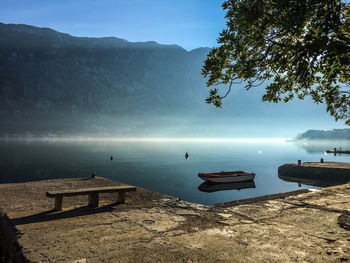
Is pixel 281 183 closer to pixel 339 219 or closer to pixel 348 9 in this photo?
pixel 339 219

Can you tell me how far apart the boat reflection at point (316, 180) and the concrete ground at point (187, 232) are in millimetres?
33614

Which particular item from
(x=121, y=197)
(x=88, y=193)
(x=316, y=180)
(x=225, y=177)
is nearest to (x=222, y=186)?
(x=225, y=177)

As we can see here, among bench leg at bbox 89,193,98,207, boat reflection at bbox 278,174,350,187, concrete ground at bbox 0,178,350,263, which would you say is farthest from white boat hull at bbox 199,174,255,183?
bench leg at bbox 89,193,98,207

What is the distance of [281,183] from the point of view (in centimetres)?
4909

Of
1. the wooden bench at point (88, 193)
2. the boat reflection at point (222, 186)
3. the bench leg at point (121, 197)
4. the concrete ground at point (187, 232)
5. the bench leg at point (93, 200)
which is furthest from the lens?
the boat reflection at point (222, 186)

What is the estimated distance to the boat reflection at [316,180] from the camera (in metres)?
38.8

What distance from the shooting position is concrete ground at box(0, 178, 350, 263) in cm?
539

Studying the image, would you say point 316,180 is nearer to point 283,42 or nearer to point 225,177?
point 225,177

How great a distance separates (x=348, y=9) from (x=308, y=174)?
4610 cm

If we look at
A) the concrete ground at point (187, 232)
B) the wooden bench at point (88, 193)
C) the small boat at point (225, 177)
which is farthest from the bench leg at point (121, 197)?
the small boat at point (225, 177)

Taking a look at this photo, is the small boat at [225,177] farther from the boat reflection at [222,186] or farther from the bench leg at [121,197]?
the bench leg at [121,197]

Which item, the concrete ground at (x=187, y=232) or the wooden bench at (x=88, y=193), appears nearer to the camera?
the concrete ground at (x=187, y=232)

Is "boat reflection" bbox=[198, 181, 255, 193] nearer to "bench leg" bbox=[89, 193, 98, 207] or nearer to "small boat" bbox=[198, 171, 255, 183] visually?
"small boat" bbox=[198, 171, 255, 183]

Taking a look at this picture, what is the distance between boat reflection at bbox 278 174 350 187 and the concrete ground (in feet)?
110
